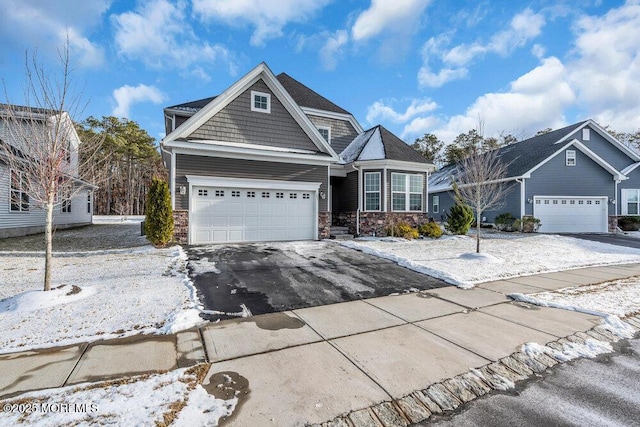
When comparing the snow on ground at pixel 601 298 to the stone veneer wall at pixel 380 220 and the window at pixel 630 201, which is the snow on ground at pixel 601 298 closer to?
the stone veneer wall at pixel 380 220

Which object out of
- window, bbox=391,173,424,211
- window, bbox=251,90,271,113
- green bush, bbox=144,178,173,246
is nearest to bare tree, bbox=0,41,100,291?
green bush, bbox=144,178,173,246

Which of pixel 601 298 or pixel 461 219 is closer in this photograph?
pixel 601 298

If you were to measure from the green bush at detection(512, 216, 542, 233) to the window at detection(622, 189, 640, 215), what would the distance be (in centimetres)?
797

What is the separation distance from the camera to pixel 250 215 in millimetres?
11297

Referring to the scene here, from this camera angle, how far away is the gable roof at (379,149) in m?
13.8

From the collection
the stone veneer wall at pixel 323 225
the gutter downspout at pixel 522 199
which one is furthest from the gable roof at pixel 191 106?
the gutter downspout at pixel 522 199

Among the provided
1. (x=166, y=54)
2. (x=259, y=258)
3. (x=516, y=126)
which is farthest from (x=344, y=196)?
(x=516, y=126)

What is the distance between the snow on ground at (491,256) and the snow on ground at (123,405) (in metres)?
5.57

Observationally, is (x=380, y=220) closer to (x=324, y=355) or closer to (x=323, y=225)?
(x=323, y=225)

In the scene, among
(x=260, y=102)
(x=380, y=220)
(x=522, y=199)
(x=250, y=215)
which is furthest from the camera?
(x=522, y=199)

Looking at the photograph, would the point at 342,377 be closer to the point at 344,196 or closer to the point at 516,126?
the point at 344,196

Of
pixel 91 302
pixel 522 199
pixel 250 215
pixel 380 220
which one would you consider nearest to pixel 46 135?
pixel 91 302

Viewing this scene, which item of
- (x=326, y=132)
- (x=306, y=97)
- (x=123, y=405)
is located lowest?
(x=123, y=405)

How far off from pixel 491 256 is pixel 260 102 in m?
10.2
